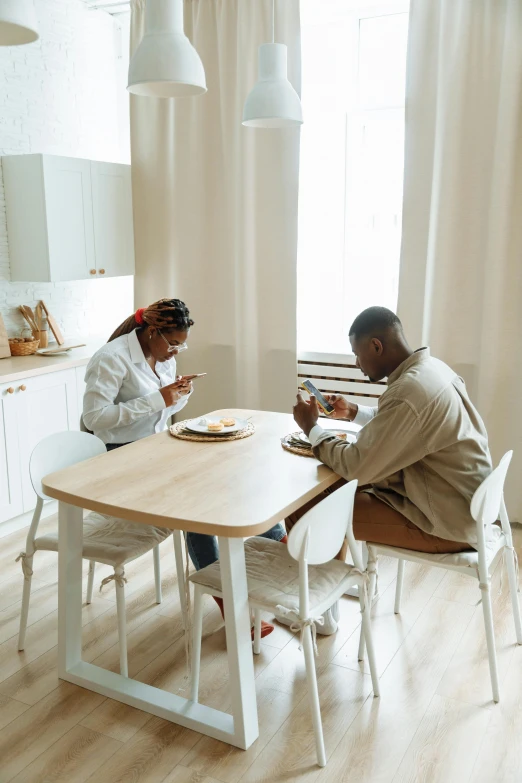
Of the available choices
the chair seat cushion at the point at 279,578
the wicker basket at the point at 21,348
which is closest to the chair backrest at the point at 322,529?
the chair seat cushion at the point at 279,578

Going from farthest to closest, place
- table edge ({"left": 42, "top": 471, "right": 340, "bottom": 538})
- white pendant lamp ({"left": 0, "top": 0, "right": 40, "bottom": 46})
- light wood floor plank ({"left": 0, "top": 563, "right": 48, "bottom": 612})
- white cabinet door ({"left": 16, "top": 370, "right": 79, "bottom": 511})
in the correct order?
1. white cabinet door ({"left": 16, "top": 370, "right": 79, "bottom": 511})
2. light wood floor plank ({"left": 0, "top": 563, "right": 48, "bottom": 612})
3. table edge ({"left": 42, "top": 471, "right": 340, "bottom": 538})
4. white pendant lamp ({"left": 0, "top": 0, "right": 40, "bottom": 46})

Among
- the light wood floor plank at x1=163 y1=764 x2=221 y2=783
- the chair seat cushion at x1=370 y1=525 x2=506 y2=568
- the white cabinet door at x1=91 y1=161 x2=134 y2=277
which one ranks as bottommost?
the light wood floor plank at x1=163 y1=764 x2=221 y2=783

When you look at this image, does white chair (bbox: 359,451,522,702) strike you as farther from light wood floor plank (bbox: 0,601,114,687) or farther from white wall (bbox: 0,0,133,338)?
white wall (bbox: 0,0,133,338)

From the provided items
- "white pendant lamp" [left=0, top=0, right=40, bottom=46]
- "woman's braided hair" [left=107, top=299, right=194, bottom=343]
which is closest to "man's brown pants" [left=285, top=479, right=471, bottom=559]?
"woman's braided hair" [left=107, top=299, right=194, bottom=343]

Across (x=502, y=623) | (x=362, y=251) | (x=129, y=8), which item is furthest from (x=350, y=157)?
(x=502, y=623)

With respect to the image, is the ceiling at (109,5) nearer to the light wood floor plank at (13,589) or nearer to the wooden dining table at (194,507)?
the wooden dining table at (194,507)

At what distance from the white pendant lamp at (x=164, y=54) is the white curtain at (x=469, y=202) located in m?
1.75

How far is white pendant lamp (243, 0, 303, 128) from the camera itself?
2430 millimetres

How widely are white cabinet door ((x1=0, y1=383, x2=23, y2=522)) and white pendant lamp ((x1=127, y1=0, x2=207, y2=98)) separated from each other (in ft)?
5.89

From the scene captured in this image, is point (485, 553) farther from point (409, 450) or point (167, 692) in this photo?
point (167, 692)

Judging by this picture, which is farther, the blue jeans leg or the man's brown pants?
the blue jeans leg

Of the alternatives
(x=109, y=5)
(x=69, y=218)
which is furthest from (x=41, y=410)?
(x=109, y=5)

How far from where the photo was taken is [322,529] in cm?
185

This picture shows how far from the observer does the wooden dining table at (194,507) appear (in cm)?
189
